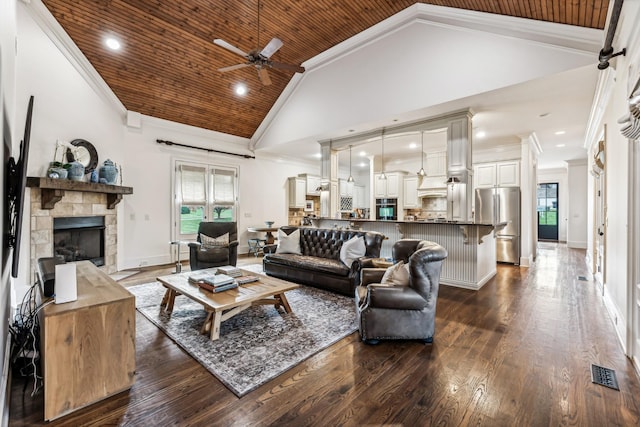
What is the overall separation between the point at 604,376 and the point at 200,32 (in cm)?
664

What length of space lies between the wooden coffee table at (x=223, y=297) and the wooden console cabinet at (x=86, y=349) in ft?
2.50

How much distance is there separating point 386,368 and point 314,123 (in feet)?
16.9

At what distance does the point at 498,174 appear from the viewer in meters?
6.79

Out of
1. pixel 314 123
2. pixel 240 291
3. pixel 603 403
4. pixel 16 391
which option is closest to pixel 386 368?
pixel 603 403

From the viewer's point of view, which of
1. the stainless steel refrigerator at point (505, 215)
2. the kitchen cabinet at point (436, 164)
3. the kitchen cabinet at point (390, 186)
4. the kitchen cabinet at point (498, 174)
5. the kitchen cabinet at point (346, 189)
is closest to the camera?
the stainless steel refrigerator at point (505, 215)


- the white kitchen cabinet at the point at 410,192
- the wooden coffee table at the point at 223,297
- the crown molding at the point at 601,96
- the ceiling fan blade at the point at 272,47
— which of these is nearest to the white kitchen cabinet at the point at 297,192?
the white kitchen cabinet at the point at 410,192

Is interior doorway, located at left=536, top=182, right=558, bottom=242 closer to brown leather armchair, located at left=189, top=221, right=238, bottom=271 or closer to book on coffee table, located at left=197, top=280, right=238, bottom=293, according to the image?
brown leather armchair, located at left=189, top=221, right=238, bottom=271

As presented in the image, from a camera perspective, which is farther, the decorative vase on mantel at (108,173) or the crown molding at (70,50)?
the decorative vase on mantel at (108,173)

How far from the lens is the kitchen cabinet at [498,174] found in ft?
21.5

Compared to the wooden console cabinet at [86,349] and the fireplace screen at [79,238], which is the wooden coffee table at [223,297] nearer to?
the wooden console cabinet at [86,349]

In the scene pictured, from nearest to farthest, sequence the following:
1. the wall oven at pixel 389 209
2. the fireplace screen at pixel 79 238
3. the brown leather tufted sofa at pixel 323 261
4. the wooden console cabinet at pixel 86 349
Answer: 1. the wooden console cabinet at pixel 86 349
2. the brown leather tufted sofa at pixel 323 261
3. the fireplace screen at pixel 79 238
4. the wall oven at pixel 389 209

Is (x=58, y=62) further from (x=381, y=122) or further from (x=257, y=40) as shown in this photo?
(x=381, y=122)

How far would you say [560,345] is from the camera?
2662 mm

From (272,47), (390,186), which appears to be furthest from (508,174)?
(272,47)
